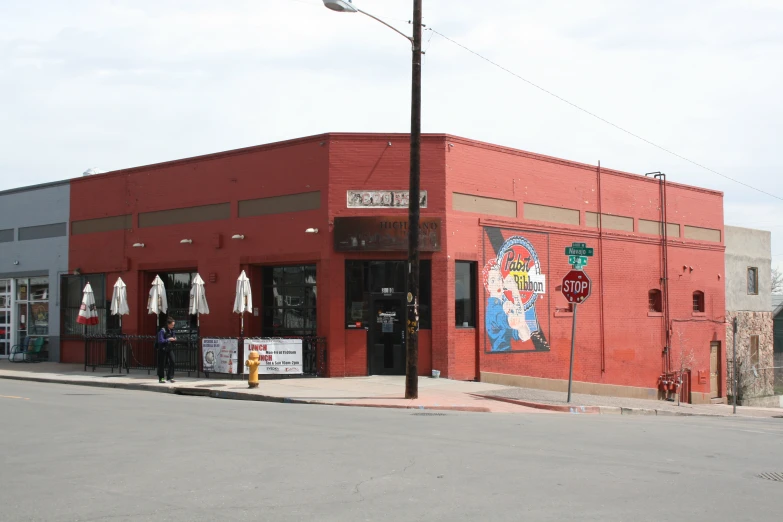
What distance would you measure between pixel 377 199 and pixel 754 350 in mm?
21135

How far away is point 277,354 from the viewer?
22.0 meters

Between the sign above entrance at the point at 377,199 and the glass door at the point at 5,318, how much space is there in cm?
1701

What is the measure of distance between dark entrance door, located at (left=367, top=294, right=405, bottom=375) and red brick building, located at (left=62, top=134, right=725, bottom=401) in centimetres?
4

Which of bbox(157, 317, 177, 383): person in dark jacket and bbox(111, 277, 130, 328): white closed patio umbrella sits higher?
bbox(111, 277, 130, 328): white closed patio umbrella

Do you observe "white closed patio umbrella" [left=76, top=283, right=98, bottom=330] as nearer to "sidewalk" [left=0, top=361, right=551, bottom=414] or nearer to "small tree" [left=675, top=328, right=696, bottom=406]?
"sidewalk" [left=0, top=361, right=551, bottom=414]

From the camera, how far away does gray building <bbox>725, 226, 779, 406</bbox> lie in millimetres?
34219

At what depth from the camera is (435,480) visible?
8758 millimetres

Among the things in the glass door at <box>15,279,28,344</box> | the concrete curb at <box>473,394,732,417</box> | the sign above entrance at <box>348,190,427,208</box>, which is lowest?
the concrete curb at <box>473,394,732,417</box>

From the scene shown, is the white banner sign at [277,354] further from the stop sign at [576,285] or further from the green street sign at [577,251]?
the green street sign at [577,251]

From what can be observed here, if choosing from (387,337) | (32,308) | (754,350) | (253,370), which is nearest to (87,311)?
(32,308)

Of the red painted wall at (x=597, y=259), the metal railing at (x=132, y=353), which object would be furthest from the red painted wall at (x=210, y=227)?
the red painted wall at (x=597, y=259)

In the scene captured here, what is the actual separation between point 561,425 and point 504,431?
1.69 meters

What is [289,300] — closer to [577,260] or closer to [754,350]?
[577,260]

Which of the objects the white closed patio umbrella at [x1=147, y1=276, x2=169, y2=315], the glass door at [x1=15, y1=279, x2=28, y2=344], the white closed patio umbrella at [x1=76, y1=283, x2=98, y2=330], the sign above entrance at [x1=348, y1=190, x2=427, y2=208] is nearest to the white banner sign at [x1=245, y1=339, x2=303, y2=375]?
the sign above entrance at [x1=348, y1=190, x2=427, y2=208]
